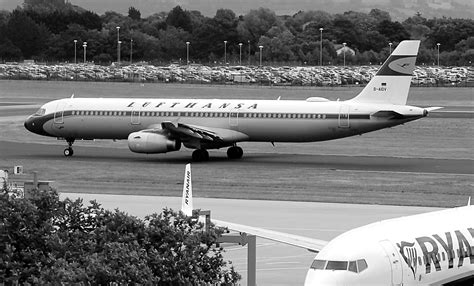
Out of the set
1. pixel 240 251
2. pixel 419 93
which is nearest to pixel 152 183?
pixel 240 251

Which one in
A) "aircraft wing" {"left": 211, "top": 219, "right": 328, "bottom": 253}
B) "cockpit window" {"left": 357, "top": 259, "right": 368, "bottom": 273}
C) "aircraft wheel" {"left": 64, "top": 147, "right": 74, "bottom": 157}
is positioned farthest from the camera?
"aircraft wheel" {"left": 64, "top": 147, "right": 74, "bottom": 157}

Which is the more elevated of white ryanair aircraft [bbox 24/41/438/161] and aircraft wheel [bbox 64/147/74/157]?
white ryanair aircraft [bbox 24/41/438/161]

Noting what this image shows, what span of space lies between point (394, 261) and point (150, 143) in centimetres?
3933

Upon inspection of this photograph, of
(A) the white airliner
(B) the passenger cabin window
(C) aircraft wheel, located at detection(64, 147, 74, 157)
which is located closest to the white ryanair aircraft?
(C) aircraft wheel, located at detection(64, 147, 74, 157)

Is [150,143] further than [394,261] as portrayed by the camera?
Yes

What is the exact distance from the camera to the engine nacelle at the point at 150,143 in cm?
6525

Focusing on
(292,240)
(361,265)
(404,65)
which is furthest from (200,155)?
(361,265)

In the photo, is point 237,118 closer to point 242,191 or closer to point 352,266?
point 242,191

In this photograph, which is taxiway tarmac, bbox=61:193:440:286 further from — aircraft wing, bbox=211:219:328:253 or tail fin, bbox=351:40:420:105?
tail fin, bbox=351:40:420:105

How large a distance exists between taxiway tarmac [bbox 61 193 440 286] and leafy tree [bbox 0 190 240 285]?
8.38 meters

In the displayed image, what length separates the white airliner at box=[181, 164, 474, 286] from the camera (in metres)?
26.0

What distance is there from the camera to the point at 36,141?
82.6m

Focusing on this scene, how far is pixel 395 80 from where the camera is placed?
65.5 m

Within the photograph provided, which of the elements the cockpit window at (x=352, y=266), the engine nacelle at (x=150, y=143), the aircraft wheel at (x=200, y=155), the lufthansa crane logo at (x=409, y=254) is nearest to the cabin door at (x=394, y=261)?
the lufthansa crane logo at (x=409, y=254)
